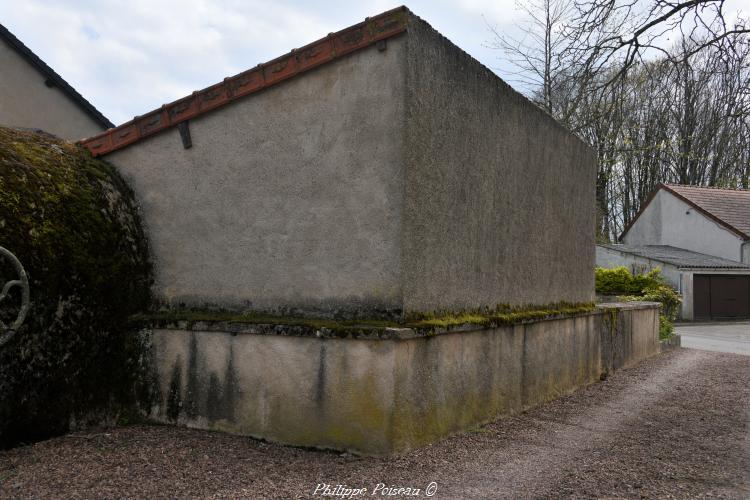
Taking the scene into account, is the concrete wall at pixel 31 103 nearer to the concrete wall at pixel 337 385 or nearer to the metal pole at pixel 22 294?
the metal pole at pixel 22 294

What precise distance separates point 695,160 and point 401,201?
112ft

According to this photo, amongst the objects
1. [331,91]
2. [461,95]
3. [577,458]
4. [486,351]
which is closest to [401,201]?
[331,91]

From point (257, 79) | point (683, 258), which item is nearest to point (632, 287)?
point (683, 258)

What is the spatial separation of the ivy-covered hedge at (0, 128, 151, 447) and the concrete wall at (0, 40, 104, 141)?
7921 mm

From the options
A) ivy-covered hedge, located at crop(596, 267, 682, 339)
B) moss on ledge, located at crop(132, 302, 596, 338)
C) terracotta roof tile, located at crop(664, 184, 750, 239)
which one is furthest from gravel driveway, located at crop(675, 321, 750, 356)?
moss on ledge, located at crop(132, 302, 596, 338)

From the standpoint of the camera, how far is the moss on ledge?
5.07 meters

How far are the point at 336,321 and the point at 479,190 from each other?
2120 mm

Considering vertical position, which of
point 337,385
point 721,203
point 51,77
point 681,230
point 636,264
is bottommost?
point 337,385

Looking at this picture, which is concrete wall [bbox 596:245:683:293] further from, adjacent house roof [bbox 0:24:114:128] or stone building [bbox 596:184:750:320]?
adjacent house roof [bbox 0:24:114:128]

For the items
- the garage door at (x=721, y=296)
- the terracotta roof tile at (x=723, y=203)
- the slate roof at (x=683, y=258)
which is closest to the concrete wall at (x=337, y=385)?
the slate roof at (x=683, y=258)

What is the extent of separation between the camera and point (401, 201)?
5.13 m

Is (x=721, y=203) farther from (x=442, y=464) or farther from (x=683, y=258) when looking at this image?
(x=442, y=464)

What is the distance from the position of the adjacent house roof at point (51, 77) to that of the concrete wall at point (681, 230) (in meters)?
26.1

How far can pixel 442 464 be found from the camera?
4953 millimetres
